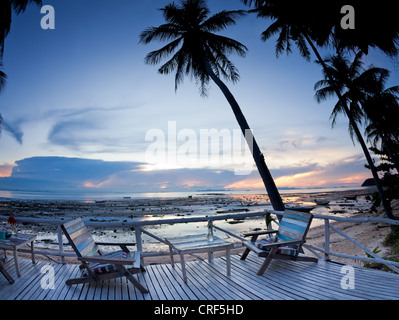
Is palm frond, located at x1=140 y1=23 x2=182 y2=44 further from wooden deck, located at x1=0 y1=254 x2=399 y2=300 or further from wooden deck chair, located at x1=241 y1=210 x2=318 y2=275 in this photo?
wooden deck, located at x1=0 y1=254 x2=399 y2=300

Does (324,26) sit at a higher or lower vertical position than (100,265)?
higher

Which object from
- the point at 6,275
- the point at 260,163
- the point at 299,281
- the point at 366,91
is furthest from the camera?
the point at 366,91

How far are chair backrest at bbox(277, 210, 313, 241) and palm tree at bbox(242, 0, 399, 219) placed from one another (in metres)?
5.50

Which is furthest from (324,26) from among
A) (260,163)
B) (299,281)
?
(299,281)

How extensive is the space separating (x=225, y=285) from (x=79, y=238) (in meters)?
2.03

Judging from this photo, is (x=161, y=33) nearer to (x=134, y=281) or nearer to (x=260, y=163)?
(x=260, y=163)

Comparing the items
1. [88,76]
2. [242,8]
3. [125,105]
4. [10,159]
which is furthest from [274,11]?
[10,159]

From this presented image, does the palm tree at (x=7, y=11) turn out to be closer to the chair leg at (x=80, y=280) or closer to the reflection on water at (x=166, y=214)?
the reflection on water at (x=166, y=214)

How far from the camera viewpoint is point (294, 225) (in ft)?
13.9

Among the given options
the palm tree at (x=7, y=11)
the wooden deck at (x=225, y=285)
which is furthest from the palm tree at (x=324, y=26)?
the palm tree at (x=7, y=11)

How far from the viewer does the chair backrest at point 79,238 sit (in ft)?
10.9

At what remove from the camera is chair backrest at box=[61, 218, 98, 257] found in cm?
332

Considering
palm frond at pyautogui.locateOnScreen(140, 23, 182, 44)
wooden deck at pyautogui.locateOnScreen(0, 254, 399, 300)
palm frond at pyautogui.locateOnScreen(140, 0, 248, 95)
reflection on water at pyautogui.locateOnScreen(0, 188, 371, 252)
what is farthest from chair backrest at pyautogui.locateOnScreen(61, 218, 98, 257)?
palm frond at pyautogui.locateOnScreen(140, 23, 182, 44)

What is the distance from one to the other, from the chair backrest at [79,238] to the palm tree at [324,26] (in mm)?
7910
